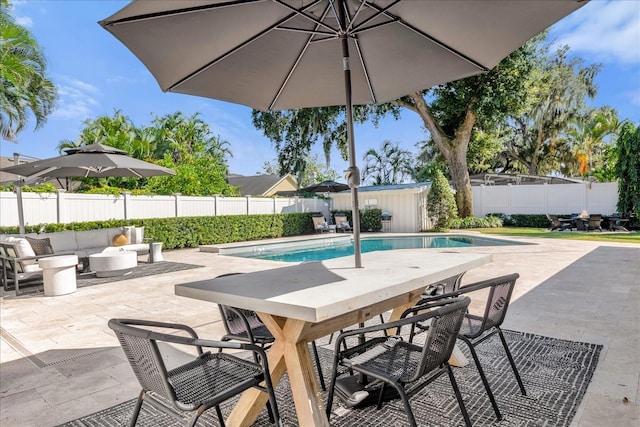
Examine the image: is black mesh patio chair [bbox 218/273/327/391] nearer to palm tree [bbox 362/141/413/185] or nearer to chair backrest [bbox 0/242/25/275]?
chair backrest [bbox 0/242/25/275]

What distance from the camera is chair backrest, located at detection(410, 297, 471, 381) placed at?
189cm

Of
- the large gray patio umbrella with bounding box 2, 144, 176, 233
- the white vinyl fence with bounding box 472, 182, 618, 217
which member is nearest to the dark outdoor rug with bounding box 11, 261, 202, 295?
the large gray patio umbrella with bounding box 2, 144, 176, 233

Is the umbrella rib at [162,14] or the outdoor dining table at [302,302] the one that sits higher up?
the umbrella rib at [162,14]

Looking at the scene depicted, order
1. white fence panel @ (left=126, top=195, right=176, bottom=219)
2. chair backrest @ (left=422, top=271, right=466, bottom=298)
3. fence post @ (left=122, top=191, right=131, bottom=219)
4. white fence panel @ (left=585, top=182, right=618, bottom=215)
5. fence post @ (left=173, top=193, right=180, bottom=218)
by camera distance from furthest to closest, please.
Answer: white fence panel @ (left=585, top=182, right=618, bottom=215) < fence post @ (left=173, top=193, right=180, bottom=218) < white fence panel @ (left=126, top=195, right=176, bottom=219) < fence post @ (left=122, top=191, right=131, bottom=219) < chair backrest @ (left=422, top=271, right=466, bottom=298)

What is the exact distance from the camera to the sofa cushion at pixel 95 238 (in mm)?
8523

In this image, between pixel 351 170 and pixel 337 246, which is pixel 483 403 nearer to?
pixel 351 170

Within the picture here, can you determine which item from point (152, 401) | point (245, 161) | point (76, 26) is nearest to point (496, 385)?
point (152, 401)

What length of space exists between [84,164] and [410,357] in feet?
23.1

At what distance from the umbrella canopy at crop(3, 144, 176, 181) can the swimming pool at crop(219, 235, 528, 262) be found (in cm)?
377

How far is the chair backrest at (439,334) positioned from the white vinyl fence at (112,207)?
33.7ft

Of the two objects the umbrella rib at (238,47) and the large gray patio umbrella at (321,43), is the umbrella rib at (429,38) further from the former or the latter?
the umbrella rib at (238,47)

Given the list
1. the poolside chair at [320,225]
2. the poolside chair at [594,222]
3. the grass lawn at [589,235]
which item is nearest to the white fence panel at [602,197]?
the poolside chair at [594,222]

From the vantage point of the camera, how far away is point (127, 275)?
736 centimetres

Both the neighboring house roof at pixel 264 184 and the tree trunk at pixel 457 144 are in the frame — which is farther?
the neighboring house roof at pixel 264 184
